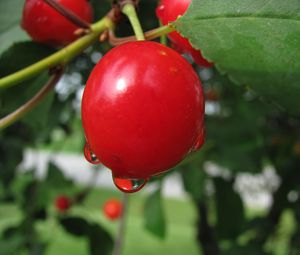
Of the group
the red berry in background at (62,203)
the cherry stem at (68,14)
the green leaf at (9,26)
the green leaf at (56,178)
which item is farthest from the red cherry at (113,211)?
the cherry stem at (68,14)

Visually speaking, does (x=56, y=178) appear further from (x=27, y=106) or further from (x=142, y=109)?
(x=142, y=109)

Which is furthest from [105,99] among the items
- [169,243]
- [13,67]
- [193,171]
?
[169,243]

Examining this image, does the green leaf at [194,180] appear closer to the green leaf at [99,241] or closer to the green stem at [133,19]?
the green leaf at [99,241]

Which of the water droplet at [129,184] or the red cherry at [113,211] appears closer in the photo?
the water droplet at [129,184]

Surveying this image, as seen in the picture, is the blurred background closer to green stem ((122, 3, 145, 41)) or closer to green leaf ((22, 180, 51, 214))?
green leaf ((22, 180, 51, 214))

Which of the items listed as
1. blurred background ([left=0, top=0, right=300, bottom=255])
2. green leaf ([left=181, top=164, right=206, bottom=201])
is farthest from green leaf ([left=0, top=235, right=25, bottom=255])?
green leaf ([left=181, top=164, right=206, bottom=201])

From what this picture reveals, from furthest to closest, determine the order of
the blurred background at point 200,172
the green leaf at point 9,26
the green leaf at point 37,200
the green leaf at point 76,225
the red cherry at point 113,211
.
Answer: the red cherry at point 113,211, the green leaf at point 37,200, the green leaf at point 76,225, the blurred background at point 200,172, the green leaf at point 9,26
